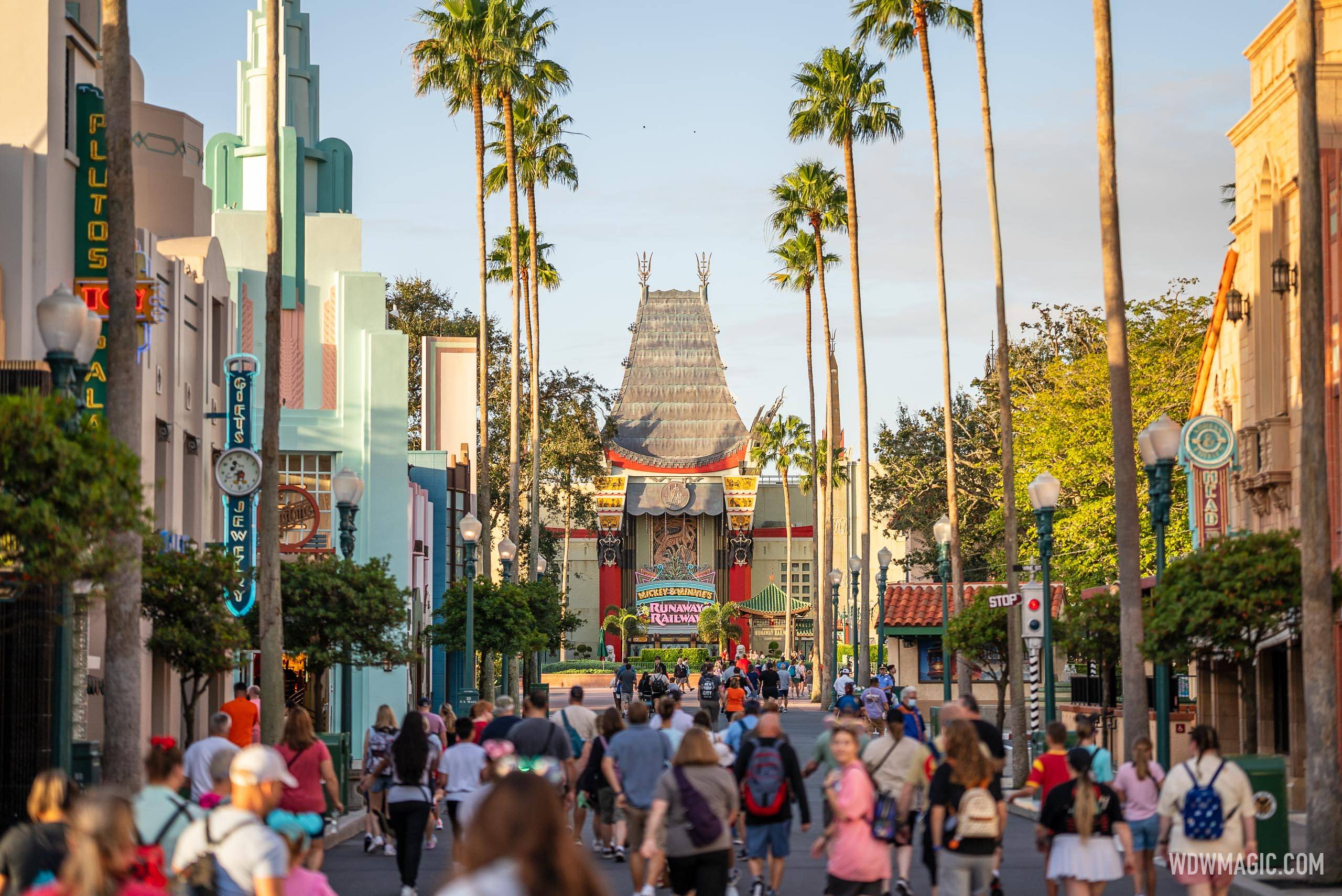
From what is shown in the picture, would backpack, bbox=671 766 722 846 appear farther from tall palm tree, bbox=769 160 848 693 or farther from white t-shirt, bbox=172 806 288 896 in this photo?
tall palm tree, bbox=769 160 848 693

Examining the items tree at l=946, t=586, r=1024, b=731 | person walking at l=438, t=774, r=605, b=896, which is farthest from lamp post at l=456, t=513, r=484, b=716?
person walking at l=438, t=774, r=605, b=896

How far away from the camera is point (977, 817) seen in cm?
1092

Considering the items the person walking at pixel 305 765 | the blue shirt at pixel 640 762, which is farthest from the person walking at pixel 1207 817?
the person walking at pixel 305 765

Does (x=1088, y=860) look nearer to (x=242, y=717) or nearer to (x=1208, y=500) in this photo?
(x=242, y=717)

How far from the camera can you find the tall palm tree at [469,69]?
42531mm

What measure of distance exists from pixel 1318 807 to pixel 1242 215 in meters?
15.9

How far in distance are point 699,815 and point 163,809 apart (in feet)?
11.7

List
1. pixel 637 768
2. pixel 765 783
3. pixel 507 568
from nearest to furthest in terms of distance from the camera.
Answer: pixel 765 783 < pixel 637 768 < pixel 507 568

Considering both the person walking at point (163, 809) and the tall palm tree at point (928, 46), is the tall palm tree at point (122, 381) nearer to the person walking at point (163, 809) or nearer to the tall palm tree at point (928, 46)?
the person walking at point (163, 809)

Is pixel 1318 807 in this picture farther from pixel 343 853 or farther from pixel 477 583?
pixel 477 583

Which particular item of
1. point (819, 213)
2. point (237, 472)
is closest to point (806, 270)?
point (819, 213)

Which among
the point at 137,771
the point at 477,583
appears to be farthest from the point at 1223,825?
the point at 477,583

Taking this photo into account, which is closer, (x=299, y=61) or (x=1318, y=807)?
(x=1318, y=807)

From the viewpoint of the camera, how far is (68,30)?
23.3 metres
